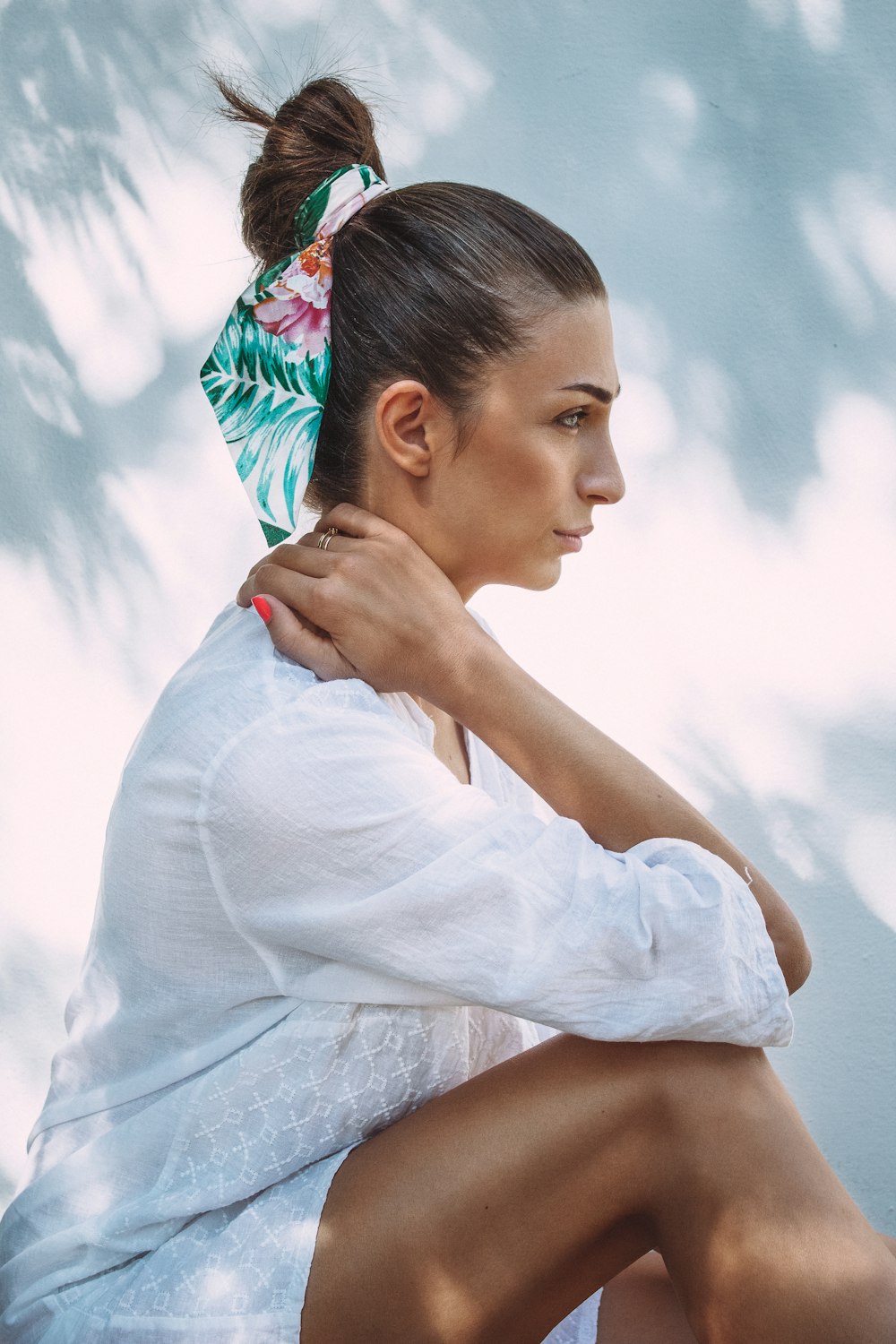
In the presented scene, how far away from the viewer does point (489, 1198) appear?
3.70 ft

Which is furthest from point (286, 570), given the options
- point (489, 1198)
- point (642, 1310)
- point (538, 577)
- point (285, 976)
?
point (642, 1310)

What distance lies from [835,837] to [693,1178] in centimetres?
113

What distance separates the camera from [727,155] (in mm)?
2150

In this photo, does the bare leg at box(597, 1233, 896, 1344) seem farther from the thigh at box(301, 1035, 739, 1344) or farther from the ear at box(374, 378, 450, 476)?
the ear at box(374, 378, 450, 476)

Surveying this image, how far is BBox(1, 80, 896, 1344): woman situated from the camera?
1.13m

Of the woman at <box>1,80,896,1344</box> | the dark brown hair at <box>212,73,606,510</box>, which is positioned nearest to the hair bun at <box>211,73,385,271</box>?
the dark brown hair at <box>212,73,606,510</box>

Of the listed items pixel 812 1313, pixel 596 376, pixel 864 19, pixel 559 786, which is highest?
pixel 864 19

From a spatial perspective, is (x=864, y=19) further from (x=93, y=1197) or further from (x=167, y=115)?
(x=93, y=1197)

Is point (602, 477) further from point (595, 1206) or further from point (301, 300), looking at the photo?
point (595, 1206)

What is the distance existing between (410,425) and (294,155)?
406mm

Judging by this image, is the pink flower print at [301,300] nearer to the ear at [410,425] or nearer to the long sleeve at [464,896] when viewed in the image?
the ear at [410,425]

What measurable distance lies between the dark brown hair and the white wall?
0.68 metres

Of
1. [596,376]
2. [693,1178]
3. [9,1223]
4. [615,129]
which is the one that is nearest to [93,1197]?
[9,1223]

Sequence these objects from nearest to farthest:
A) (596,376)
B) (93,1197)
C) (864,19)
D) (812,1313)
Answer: (812,1313), (93,1197), (596,376), (864,19)
